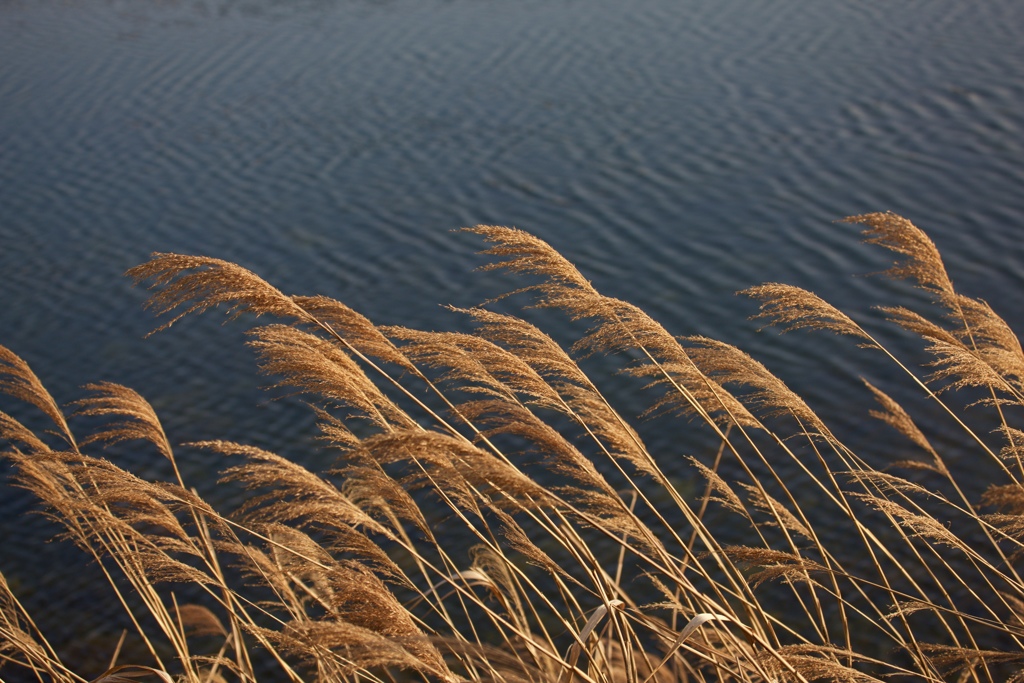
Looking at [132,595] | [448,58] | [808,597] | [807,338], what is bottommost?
[132,595]

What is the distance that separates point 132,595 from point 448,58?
39.2ft

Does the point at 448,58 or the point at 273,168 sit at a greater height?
the point at 448,58

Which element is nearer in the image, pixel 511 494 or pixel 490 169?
pixel 511 494

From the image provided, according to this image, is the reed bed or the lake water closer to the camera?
the reed bed

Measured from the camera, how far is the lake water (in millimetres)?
10086

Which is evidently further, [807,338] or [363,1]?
[363,1]

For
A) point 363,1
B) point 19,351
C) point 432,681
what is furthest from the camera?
point 363,1

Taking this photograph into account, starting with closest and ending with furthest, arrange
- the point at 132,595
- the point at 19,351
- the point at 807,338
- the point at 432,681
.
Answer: the point at 432,681, the point at 132,595, the point at 807,338, the point at 19,351

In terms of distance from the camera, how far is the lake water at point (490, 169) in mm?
10086

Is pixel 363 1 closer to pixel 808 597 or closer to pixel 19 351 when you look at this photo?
pixel 19 351

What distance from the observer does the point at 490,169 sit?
533 inches

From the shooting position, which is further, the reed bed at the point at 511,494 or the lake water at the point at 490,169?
the lake water at the point at 490,169

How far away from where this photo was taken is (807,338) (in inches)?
372

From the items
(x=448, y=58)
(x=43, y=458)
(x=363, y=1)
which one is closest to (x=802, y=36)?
(x=448, y=58)
